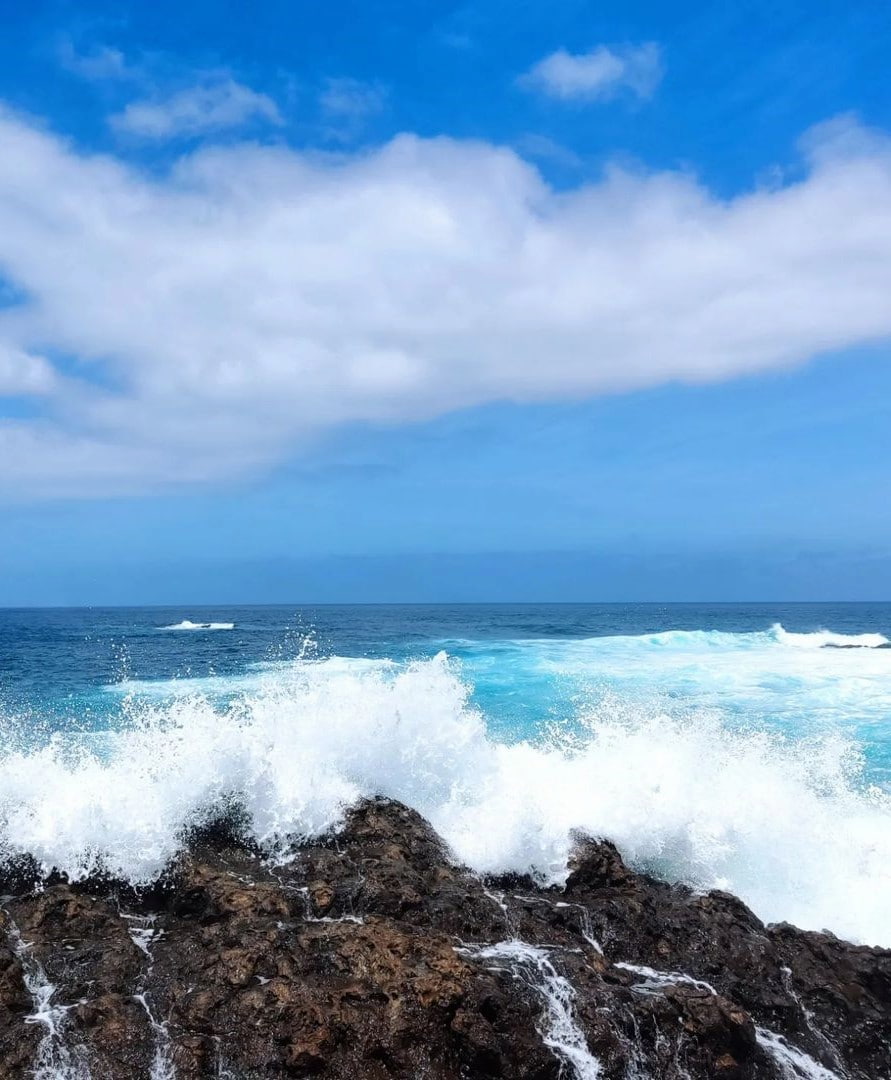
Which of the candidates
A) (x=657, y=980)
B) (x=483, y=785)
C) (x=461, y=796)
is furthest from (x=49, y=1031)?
(x=483, y=785)

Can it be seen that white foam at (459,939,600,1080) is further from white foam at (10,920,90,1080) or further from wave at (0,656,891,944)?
white foam at (10,920,90,1080)

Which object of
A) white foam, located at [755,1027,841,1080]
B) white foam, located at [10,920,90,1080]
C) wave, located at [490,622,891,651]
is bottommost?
white foam, located at [755,1027,841,1080]

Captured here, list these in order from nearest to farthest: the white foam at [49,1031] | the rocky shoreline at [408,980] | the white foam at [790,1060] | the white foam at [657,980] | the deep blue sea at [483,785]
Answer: the white foam at [49,1031], the rocky shoreline at [408,980], the white foam at [790,1060], the white foam at [657,980], the deep blue sea at [483,785]

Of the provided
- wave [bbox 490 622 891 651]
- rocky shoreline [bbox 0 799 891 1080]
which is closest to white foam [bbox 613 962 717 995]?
rocky shoreline [bbox 0 799 891 1080]

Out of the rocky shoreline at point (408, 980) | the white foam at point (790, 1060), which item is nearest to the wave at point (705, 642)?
the rocky shoreline at point (408, 980)

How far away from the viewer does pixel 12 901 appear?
6902mm

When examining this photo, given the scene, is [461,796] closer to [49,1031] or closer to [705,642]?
[49,1031]

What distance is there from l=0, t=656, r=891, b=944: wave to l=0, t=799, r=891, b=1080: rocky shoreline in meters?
0.57

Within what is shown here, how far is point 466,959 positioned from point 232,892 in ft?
7.19

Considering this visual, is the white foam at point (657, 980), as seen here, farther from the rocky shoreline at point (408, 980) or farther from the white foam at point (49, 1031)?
the white foam at point (49, 1031)

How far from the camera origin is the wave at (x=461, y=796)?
820cm

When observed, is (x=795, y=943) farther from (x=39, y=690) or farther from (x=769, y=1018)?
(x=39, y=690)

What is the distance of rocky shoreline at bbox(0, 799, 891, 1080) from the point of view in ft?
17.2

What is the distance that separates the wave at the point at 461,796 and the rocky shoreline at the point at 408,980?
572 millimetres
